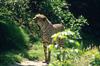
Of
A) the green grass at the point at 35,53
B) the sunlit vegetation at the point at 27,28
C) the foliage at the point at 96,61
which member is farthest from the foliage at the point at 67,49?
the green grass at the point at 35,53

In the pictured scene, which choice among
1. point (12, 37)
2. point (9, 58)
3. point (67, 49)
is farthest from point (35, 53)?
point (67, 49)

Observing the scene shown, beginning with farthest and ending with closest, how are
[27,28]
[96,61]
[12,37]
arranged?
[27,28] → [12,37] → [96,61]

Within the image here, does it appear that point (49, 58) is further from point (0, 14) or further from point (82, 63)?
point (82, 63)

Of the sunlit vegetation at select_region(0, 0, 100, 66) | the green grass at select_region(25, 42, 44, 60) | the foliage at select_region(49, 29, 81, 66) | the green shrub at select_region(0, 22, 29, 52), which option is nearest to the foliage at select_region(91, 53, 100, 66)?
the foliage at select_region(49, 29, 81, 66)

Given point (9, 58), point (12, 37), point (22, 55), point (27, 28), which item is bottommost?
point (9, 58)

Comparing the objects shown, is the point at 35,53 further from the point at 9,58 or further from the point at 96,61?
the point at 96,61

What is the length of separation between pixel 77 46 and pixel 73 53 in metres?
0.11

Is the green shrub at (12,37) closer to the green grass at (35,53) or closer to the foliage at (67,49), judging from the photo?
the green grass at (35,53)

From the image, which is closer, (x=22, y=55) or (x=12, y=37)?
(x=22, y=55)

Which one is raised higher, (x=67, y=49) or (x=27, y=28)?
(x=27, y=28)

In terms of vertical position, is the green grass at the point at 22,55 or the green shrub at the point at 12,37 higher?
the green shrub at the point at 12,37

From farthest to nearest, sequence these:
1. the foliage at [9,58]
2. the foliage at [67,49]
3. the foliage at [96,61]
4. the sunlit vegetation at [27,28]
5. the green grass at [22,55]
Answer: the sunlit vegetation at [27,28]
the green grass at [22,55]
the foliage at [9,58]
the foliage at [96,61]
the foliage at [67,49]

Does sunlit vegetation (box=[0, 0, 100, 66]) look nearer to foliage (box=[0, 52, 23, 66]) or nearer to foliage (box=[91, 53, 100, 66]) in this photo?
foliage (box=[0, 52, 23, 66])

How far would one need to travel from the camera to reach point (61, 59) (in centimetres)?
510
